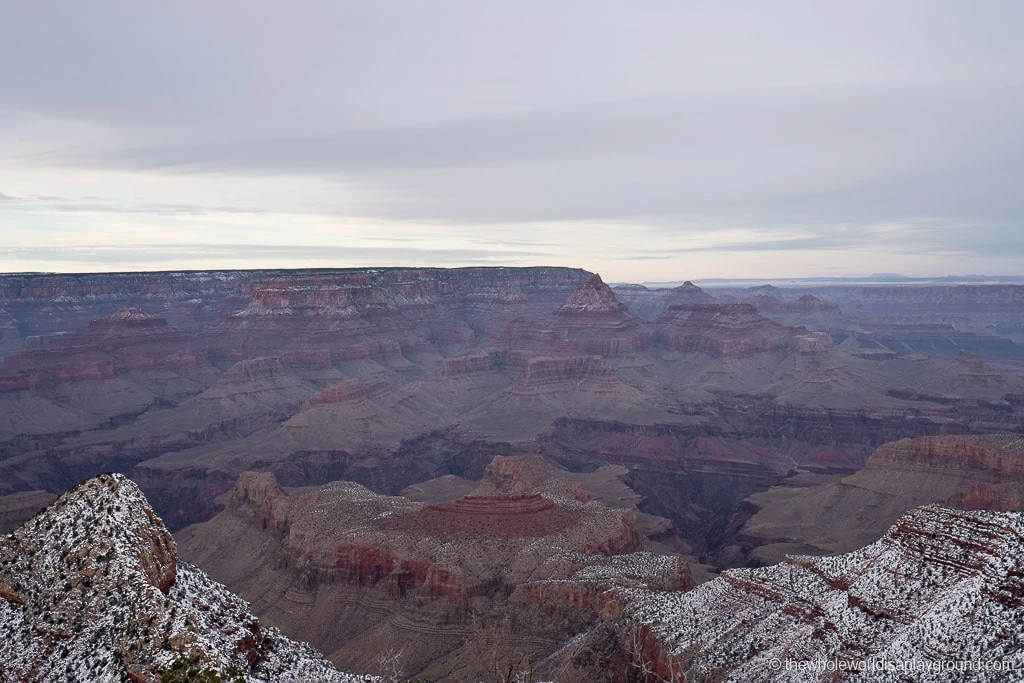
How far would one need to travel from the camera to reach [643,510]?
365 ft

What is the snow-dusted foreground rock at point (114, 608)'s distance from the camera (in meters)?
30.0

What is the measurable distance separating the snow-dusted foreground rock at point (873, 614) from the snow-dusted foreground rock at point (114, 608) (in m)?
18.7

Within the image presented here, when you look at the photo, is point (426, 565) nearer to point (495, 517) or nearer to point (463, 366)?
point (495, 517)

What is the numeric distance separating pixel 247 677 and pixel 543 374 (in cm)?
14950

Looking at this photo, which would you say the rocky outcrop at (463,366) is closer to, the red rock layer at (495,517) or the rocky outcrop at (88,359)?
the rocky outcrop at (88,359)

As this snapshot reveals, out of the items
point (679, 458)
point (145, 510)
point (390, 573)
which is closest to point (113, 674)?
point (145, 510)

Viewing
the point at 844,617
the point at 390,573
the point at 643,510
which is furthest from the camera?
the point at 643,510

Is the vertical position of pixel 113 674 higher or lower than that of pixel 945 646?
higher

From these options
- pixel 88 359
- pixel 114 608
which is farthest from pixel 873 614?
pixel 88 359

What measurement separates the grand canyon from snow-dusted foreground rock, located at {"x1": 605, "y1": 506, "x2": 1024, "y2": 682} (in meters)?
0.16

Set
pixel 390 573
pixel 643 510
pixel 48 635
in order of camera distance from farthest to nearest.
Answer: pixel 643 510 → pixel 390 573 → pixel 48 635

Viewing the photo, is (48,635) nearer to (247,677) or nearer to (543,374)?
(247,677)

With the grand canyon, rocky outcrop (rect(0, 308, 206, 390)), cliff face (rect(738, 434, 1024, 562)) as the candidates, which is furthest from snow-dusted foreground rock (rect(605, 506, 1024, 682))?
Result: rocky outcrop (rect(0, 308, 206, 390))

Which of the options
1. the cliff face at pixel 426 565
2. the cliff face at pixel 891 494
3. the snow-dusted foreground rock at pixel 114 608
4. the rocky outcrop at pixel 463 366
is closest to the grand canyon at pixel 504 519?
the snow-dusted foreground rock at pixel 114 608
